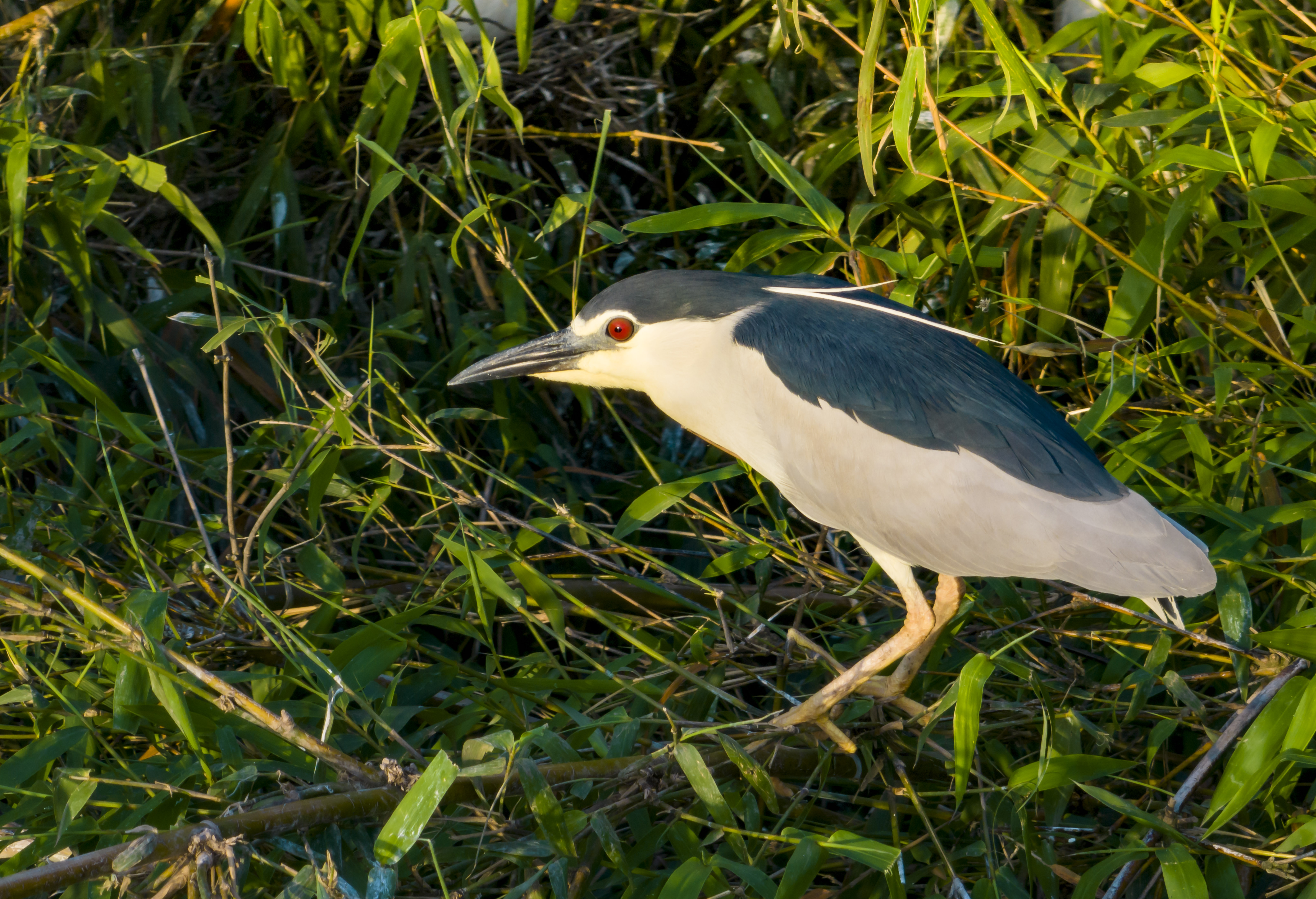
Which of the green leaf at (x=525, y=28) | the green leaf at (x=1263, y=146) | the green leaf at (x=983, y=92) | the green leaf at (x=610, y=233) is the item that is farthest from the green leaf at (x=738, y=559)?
the green leaf at (x=525, y=28)

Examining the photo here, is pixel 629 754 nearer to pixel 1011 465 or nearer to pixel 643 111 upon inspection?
pixel 1011 465

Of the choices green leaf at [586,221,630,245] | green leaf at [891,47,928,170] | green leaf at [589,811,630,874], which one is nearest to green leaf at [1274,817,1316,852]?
green leaf at [589,811,630,874]

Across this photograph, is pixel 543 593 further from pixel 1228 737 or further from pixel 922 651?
pixel 1228 737

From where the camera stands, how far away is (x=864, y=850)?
38.7 inches

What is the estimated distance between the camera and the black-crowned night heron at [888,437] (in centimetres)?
123

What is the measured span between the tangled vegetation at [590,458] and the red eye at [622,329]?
0.38 ft

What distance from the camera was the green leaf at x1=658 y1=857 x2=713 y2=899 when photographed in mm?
1008

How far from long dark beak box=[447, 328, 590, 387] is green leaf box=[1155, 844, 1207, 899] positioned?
865mm

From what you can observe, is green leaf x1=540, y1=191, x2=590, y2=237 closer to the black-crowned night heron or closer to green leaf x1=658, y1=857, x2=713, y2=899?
the black-crowned night heron

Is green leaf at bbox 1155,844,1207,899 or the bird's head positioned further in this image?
the bird's head

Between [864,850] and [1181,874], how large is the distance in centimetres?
33

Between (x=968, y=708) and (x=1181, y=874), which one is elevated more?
(x=968, y=708)

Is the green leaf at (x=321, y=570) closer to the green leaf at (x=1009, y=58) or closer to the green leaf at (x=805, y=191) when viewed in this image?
the green leaf at (x=805, y=191)

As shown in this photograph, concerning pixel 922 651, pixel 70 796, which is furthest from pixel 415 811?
pixel 922 651
